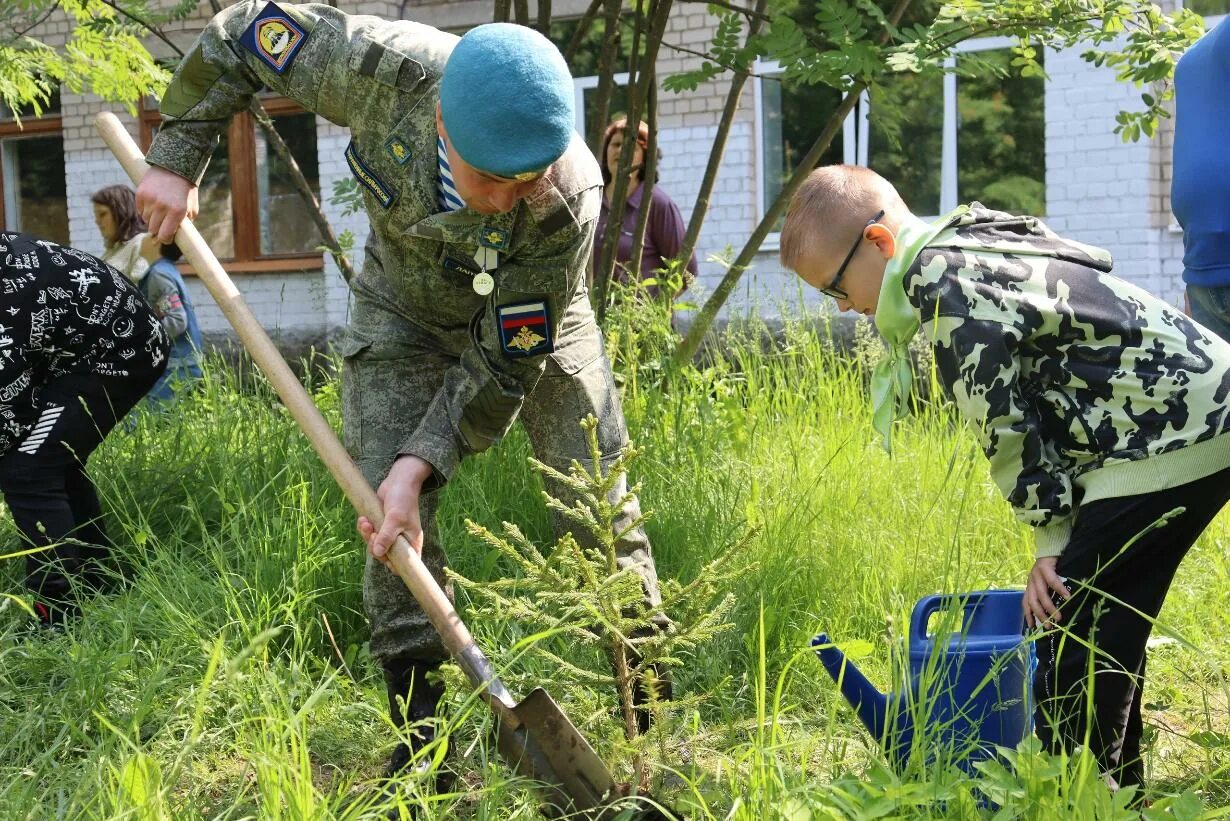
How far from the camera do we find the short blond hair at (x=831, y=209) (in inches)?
90.6

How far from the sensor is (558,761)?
7.53 ft

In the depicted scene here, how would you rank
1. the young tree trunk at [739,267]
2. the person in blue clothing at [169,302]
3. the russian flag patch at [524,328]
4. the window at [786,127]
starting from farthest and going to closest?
the window at [786,127] < the person in blue clothing at [169,302] < the young tree trunk at [739,267] < the russian flag patch at [524,328]

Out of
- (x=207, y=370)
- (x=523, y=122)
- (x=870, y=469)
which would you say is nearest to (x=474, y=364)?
(x=523, y=122)

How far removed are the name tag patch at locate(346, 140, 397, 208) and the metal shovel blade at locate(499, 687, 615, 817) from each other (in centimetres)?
109

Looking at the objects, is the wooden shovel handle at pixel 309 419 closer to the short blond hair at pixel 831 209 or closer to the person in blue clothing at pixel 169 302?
the short blond hair at pixel 831 209

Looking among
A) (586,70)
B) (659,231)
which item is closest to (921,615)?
(659,231)

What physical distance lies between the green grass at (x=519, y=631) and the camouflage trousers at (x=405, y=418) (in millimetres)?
203

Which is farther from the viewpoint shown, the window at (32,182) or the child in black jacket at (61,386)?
the window at (32,182)

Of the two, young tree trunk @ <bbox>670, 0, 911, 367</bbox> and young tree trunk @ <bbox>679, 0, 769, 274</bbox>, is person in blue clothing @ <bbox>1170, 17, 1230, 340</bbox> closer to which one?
young tree trunk @ <bbox>670, 0, 911, 367</bbox>

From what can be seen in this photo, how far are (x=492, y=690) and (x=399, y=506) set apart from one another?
0.40 m

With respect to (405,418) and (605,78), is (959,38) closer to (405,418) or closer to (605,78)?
(605,78)

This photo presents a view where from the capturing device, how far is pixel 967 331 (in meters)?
2.12

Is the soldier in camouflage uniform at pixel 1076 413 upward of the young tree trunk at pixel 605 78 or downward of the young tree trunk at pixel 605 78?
downward

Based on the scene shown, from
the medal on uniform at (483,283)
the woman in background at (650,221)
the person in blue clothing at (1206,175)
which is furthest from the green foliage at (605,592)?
the woman in background at (650,221)
